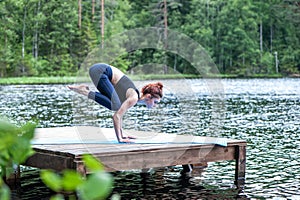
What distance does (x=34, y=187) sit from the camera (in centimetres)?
915

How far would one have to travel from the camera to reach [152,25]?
7062 centimetres

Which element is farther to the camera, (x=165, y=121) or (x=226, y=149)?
(x=165, y=121)

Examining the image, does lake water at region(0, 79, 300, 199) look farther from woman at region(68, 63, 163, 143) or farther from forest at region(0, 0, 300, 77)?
forest at region(0, 0, 300, 77)

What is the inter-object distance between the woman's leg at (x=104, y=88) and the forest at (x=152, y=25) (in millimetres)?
40471

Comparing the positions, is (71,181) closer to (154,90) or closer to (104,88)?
(154,90)

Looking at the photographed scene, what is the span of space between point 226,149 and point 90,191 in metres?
8.05

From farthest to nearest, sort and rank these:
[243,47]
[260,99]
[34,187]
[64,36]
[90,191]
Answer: [243,47], [64,36], [260,99], [34,187], [90,191]

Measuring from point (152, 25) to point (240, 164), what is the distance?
61737 millimetres

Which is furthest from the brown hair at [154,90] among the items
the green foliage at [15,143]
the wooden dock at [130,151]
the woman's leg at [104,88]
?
the green foliage at [15,143]

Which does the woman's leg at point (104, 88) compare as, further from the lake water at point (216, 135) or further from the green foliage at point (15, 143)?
the green foliage at point (15, 143)

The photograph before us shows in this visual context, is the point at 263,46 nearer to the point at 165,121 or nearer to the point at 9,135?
the point at 165,121

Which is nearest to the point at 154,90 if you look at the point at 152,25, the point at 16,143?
the point at 16,143

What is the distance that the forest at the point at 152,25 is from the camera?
2331 inches

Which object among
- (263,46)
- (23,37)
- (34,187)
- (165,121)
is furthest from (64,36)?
(34,187)
